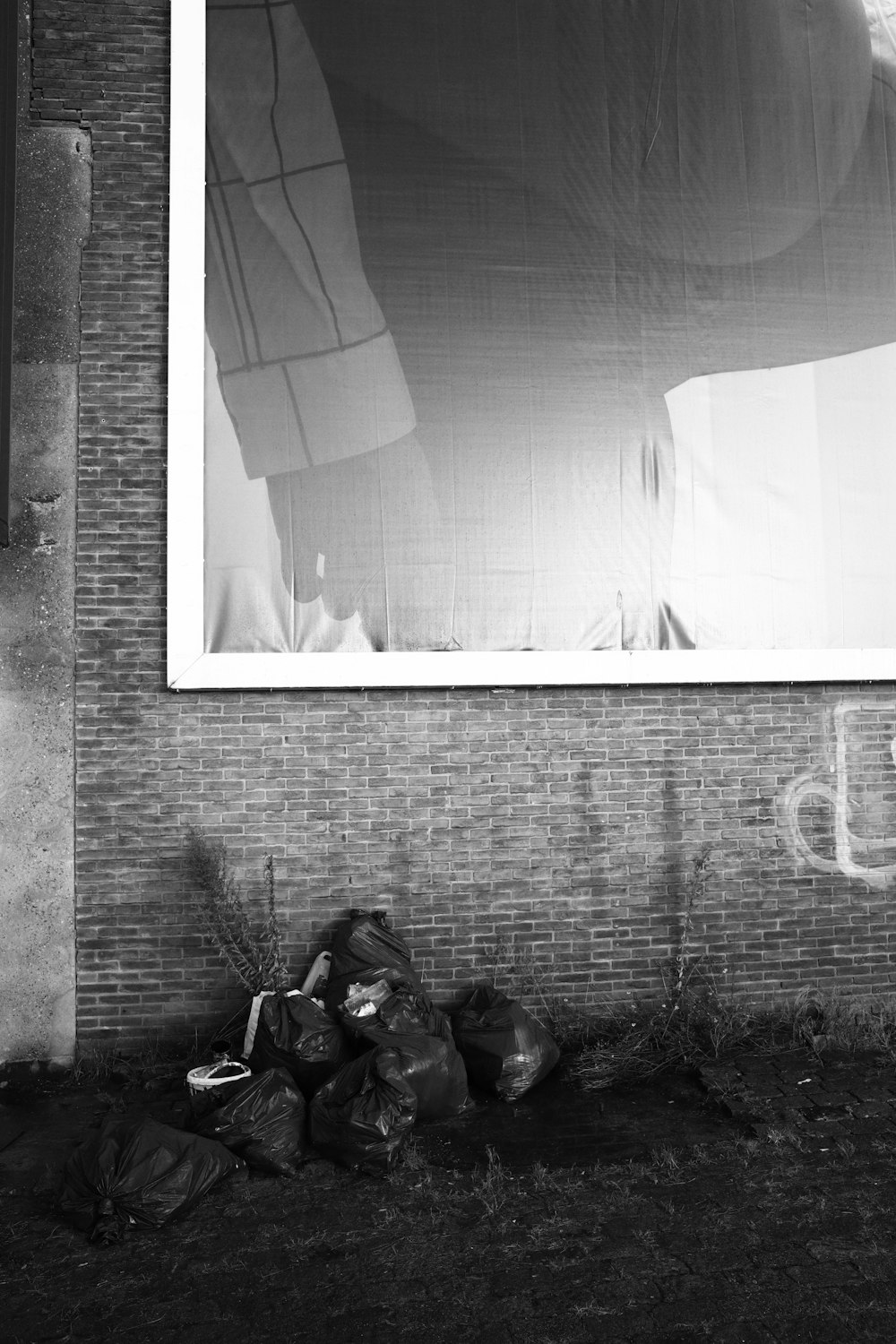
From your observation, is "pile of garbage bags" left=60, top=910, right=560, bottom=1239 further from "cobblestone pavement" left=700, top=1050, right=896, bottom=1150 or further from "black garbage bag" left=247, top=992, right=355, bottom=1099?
"cobblestone pavement" left=700, top=1050, right=896, bottom=1150

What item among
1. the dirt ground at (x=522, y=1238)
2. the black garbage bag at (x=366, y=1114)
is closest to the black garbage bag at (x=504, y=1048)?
the dirt ground at (x=522, y=1238)

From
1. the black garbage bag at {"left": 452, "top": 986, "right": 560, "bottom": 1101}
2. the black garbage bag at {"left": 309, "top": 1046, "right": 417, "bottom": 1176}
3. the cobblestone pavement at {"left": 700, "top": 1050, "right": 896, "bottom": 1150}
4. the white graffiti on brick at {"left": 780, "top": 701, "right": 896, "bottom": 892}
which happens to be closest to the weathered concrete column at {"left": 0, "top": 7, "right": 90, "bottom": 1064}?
the black garbage bag at {"left": 309, "top": 1046, "right": 417, "bottom": 1176}

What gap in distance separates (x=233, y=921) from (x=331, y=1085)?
1207 mm

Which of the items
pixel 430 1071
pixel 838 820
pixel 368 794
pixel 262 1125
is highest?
pixel 368 794

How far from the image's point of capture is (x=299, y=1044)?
431cm

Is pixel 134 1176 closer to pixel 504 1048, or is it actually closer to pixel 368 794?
pixel 504 1048

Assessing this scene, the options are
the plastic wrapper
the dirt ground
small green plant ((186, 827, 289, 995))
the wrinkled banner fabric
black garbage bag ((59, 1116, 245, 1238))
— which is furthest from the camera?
the wrinkled banner fabric

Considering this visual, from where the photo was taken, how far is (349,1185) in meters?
3.76

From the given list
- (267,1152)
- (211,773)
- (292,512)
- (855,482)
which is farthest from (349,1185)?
(855,482)

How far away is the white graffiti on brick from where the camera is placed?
5465 mm

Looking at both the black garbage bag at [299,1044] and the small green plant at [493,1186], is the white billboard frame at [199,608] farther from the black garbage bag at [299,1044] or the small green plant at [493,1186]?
the small green plant at [493,1186]

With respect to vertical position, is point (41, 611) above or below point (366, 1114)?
above

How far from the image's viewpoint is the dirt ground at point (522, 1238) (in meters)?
2.91

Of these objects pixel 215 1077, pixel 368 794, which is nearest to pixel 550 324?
pixel 368 794
